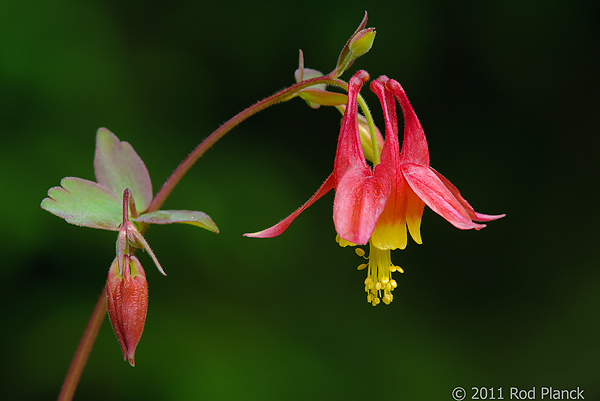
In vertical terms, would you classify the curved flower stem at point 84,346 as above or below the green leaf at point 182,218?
below

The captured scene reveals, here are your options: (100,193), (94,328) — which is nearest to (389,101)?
(100,193)

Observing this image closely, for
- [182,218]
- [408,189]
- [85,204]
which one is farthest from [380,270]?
[85,204]

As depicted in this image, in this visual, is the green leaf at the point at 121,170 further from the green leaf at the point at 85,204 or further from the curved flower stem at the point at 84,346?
the curved flower stem at the point at 84,346

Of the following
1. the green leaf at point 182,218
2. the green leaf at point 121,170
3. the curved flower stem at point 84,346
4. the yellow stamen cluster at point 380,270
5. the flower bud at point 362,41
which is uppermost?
the flower bud at point 362,41

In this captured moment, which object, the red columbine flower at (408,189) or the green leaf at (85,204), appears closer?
the red columbine flower at (408,189)

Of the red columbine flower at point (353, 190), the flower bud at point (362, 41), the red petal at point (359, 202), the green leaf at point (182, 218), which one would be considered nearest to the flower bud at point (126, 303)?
the green leaf at point (182, 218)

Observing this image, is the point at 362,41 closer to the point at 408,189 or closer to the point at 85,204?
the point at 408,189

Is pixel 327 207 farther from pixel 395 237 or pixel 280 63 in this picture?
pixel 395 237
